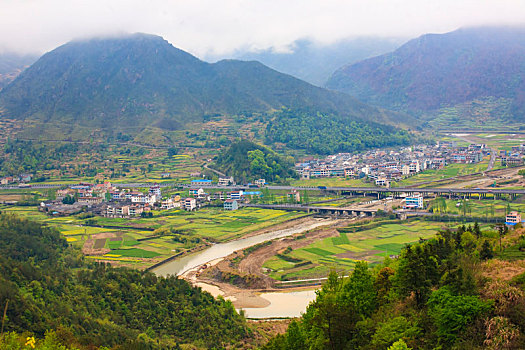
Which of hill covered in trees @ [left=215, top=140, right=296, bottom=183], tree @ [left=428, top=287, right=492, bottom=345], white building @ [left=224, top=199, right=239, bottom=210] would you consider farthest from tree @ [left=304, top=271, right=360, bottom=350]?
hill covered in trees @ [left=215, top=140, right=296, bottom=183]

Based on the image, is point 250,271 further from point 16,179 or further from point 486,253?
point 16,179

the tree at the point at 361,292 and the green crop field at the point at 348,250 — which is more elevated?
the tree at the point at 361,292

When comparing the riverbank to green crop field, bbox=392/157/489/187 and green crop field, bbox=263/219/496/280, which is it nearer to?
green crop field, bbox=263/219/496/280

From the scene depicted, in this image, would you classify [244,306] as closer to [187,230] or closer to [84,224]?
[187,230]

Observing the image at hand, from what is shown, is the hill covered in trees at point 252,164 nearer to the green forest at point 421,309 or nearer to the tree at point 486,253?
the tree at point 486,253

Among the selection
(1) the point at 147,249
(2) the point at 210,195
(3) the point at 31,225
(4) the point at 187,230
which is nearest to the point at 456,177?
(2) the point at 210,195

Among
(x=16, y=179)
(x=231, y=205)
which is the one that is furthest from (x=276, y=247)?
(x=16, y=179)

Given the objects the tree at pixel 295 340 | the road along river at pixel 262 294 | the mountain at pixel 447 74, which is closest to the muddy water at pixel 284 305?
the road along river at pixel 262 294
